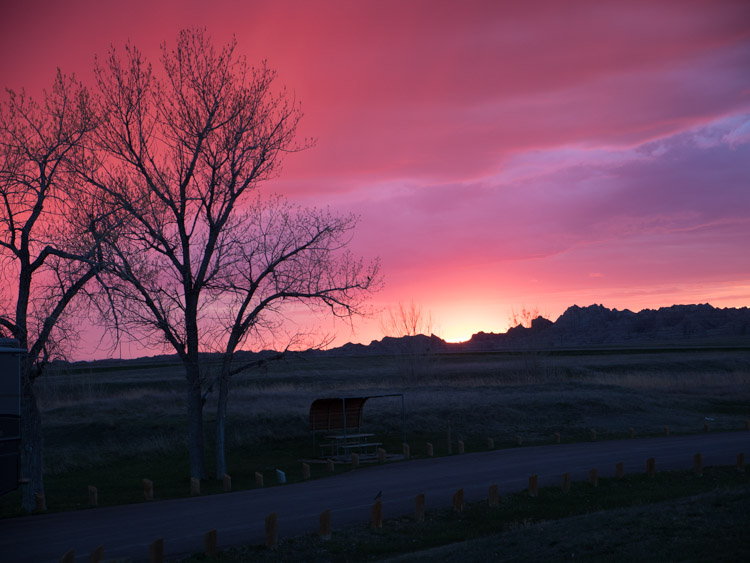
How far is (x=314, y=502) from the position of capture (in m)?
17.8

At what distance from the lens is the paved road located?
45.1ft

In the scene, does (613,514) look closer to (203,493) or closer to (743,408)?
(203,493)

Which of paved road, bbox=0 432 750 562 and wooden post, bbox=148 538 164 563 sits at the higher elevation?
wooden post, bbox=148 538 164 563

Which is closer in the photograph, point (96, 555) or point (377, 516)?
point (96, 555)

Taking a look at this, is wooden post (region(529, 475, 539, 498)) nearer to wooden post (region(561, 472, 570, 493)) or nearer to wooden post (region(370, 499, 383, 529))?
wooden post (region(561, 472, 570, 493))

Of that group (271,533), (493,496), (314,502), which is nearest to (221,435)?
(314,502)

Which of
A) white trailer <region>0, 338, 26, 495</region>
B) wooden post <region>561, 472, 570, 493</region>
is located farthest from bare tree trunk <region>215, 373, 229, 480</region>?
wooden post <region>561, 472, 570, 493</region>

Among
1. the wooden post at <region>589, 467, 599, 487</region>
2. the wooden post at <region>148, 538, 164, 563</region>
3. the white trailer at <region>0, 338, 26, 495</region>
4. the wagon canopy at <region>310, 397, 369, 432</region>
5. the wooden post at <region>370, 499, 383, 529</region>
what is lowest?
the wooden post at <region>589, 467, 599, 487</region>

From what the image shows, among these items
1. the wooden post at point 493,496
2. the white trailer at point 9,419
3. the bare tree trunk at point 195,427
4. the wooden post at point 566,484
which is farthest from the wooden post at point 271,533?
the bare tree trunk at point 195,427

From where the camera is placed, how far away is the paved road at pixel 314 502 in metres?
13.8

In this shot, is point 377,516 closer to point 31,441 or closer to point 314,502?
point 314,502

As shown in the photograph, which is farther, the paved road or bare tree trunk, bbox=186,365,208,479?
bare tree trunk, bbox=186,365,208,479

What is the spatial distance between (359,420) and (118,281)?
14915 mm

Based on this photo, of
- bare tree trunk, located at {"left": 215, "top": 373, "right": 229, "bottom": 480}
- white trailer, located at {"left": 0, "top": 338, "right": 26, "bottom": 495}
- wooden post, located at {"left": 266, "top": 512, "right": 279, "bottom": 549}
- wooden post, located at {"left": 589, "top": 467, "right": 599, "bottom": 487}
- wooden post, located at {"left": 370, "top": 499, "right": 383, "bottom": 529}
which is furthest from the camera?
bare tree trunk, located at {"left": 215, "top": 373, "right": 229, "bottom": 480}
